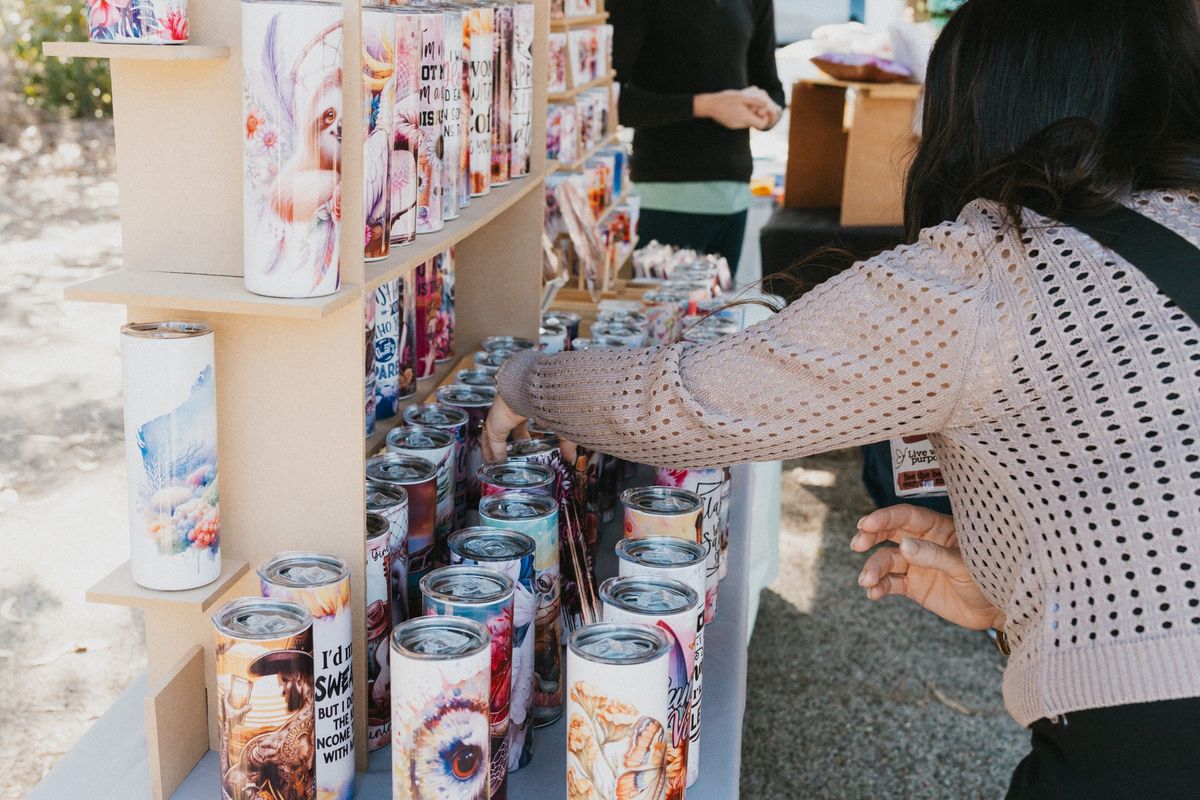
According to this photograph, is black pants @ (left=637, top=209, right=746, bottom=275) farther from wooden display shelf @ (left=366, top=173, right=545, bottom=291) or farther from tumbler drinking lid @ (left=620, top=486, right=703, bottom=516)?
tumbler drinking lid @ (left=620, top=486, right=703, bottom=516)

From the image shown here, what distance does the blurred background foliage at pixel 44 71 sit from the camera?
1010 centimetres

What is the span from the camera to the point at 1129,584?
1195mm

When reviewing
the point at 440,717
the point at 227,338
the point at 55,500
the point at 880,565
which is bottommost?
the point at 55,500

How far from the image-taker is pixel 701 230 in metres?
4.30

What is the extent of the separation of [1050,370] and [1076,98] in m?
0.36

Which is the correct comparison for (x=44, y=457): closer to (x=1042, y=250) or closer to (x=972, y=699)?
(x=972, y=699)

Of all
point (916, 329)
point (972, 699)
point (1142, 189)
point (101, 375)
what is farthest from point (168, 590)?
point (101, 375)

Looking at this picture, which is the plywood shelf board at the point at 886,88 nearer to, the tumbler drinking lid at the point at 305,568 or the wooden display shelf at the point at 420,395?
the wooden display shelf at the point at 420,395

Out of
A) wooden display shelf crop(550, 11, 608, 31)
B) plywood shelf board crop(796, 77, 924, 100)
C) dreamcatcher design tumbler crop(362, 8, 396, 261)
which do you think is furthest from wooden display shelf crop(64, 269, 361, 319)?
plywood shelf board crop(796, 77, 924, 100)

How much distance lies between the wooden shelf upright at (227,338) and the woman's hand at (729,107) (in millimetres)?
2751

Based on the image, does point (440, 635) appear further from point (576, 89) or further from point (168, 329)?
point (576, 89)

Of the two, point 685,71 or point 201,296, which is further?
point 685,71

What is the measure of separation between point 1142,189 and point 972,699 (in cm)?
243

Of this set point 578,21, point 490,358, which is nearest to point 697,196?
point 578,21
